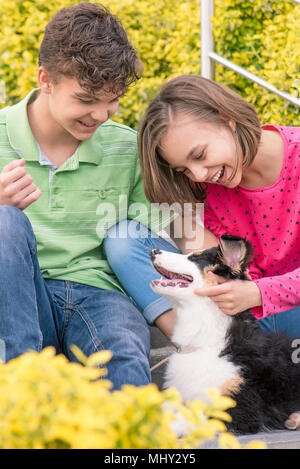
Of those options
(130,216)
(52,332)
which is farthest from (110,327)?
(130,216)

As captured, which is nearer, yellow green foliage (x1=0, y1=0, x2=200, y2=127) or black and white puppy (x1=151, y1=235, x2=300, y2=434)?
black and white puppy (x1=151, y1=235, x2=300, y2=434)

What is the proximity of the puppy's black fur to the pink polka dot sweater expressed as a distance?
157 mm

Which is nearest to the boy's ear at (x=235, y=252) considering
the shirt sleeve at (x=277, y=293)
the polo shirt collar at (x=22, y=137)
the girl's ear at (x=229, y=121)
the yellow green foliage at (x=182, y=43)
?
the shirt sleeve at (x=277, y=293)

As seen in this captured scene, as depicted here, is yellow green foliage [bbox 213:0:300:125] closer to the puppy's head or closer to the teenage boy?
the teenage boy

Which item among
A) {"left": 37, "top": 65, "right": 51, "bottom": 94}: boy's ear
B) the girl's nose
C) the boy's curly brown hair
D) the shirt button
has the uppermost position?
the boy's curly brown hair

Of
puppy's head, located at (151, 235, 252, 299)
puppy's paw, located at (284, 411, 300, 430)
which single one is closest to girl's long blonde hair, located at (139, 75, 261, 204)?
puppy's head, located at (151, 235, 252, 299)

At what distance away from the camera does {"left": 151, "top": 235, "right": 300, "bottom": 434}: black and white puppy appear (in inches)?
90.8

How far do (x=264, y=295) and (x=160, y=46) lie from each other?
3.82m

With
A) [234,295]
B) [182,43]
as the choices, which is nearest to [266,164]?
[234,295]

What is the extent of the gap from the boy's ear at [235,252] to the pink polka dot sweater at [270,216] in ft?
0.73

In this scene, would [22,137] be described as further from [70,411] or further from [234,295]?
[70,411]

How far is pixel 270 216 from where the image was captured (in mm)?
2750

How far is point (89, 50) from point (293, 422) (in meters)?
1.74

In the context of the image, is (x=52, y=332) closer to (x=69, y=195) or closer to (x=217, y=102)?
(x=69, y=195)
